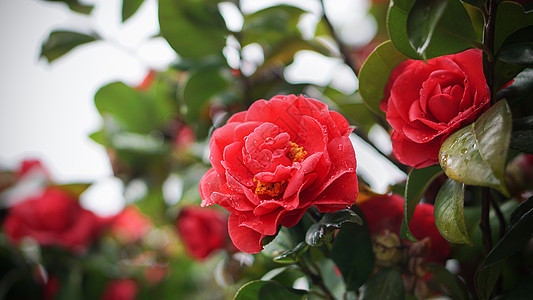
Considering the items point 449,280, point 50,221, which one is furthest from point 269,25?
point 50,221

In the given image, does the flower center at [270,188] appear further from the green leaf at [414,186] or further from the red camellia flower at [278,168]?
the green leaf at [414,186]

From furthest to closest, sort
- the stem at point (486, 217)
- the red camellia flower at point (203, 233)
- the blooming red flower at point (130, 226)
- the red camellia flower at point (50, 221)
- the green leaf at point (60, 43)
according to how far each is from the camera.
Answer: the blooming red flower at point (130, 226) < the red camellia flower at point (50, 221) < the red camellia flower at point (203, 233) < the green leaf at point (60, 43) < the stem at point (486, 217)

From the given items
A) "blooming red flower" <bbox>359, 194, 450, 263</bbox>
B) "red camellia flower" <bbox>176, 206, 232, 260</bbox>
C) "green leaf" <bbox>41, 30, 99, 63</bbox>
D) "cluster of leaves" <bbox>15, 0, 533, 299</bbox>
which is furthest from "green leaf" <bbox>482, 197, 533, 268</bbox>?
"green leaf" <bbox>41, 30, 99, 63</bbox>

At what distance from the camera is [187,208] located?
3.10 feet

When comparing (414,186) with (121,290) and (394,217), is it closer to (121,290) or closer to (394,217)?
(394,217)

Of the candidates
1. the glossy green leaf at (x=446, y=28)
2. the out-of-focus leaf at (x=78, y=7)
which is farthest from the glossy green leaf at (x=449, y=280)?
the out-of-focus leaf at (x=78, y=7)

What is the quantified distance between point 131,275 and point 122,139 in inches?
16.7

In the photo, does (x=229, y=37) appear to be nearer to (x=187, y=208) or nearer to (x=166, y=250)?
(x=187, y=208)

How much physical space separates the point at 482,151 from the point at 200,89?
538mm

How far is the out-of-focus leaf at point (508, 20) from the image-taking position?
1.23ft

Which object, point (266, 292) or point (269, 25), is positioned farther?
point (269, 25)

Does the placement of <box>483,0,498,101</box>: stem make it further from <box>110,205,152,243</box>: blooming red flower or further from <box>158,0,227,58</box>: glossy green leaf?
<box>110,205,152,243</box>: blooming red flower

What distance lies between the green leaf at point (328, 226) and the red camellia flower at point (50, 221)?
84 centimetres

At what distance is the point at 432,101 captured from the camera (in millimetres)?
382
